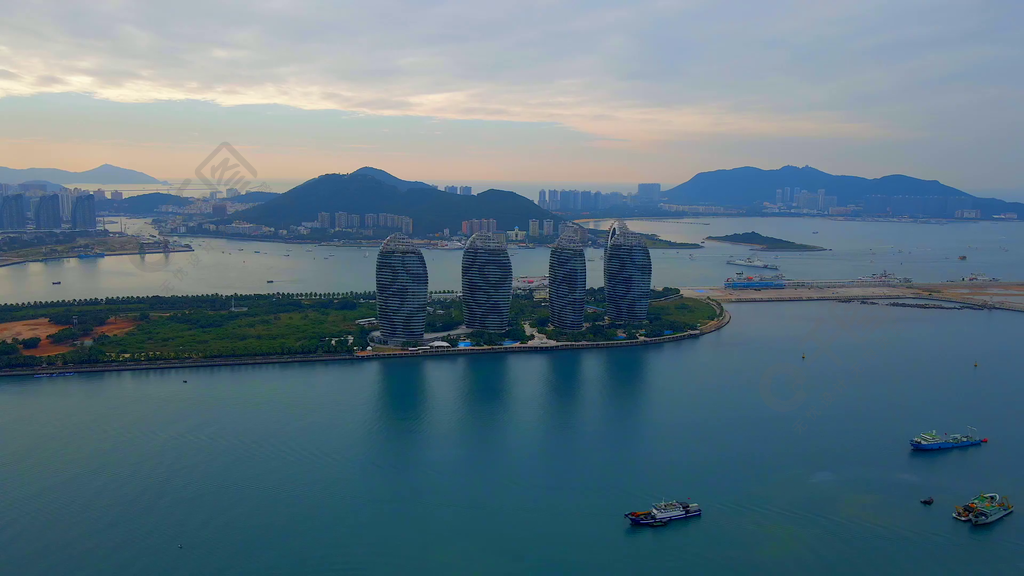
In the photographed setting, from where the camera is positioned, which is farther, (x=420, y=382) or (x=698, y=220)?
(x=698, y=220)

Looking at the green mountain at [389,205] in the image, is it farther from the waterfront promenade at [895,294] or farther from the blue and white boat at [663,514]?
the blue and white boat at [663,514]

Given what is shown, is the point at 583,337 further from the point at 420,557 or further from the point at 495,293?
the point at 420,557

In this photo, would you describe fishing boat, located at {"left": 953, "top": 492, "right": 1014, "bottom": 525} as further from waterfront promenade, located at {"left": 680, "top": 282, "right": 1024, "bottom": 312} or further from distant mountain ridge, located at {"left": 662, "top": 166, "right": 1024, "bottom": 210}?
Result: distant mountain ridge, located at {"left": 662, "top": 166, "right": 1024, "bottom": 210}

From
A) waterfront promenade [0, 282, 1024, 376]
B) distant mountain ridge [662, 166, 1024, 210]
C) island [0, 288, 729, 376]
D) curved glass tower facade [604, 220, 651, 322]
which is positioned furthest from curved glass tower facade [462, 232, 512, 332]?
distant mountain ridge [662, 166, 1024, 210]

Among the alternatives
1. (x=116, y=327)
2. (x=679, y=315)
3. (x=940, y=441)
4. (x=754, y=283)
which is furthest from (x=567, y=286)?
(x=754, y=283)

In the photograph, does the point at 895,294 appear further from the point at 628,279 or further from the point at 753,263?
the point at 628,279

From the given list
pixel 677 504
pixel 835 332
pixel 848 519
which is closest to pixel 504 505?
pixel 677 504
